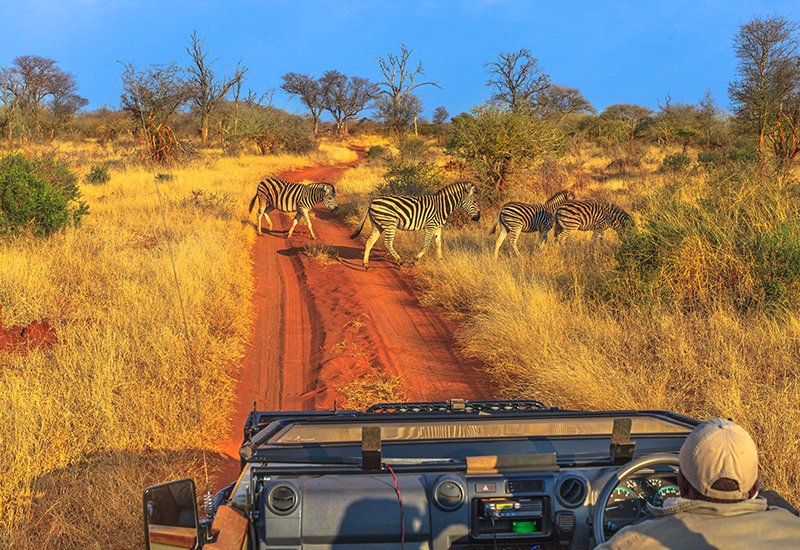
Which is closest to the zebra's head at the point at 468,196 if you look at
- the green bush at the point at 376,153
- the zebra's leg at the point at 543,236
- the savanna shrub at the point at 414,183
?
the zebra's leg at the point at 543,236

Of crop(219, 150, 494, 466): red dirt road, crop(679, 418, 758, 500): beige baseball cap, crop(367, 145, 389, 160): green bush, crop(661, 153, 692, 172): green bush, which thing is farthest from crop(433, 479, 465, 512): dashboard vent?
crop(367, 145, 389, 160): green bush

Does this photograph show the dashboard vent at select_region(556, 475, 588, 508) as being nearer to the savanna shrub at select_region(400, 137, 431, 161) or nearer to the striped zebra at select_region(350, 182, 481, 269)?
the striped zebra at select_region(350, 182, 481, 269)

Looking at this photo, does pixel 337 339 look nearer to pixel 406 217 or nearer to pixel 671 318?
pixel 671 318

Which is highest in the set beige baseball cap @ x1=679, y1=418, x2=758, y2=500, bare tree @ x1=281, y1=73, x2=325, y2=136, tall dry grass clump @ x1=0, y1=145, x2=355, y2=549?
bare tree @ x1=281, y1=73, x2=325, y2=136

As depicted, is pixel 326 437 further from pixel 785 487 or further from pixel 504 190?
pixel 504 190

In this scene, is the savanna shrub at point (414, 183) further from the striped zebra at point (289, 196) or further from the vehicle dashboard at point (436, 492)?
the vehicle dashboard at point (436, 492)

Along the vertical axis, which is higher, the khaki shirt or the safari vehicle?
the khaki shirt

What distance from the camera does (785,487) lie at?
3.64 meters

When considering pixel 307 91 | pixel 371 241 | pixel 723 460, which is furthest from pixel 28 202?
pixel 307 91

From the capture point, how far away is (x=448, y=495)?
75.5 inches

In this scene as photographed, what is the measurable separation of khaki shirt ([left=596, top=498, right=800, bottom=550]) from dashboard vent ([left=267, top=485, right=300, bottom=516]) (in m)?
0.96

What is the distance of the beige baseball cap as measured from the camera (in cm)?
151

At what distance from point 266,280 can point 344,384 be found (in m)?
→ 4.63

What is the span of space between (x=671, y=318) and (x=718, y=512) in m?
5.12
